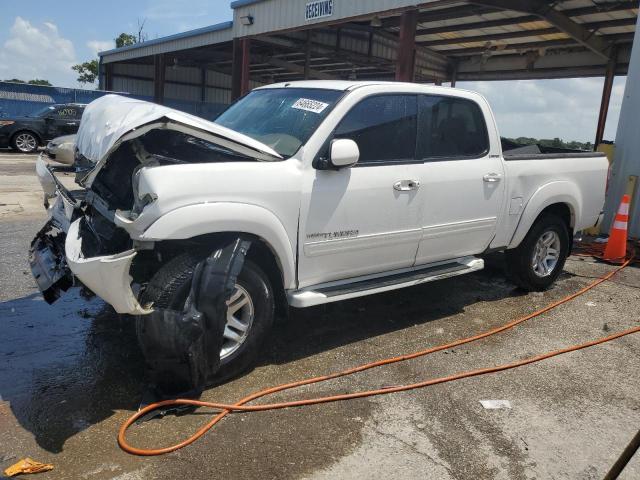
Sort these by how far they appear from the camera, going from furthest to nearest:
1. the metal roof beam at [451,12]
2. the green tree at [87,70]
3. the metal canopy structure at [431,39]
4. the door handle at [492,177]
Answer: the green tree at [87,70] → the metal roof beam at [451,12] → the metal canopy structure at [431,39] → the door handle at [492,177]

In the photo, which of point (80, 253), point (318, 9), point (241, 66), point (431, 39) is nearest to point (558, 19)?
point (431, 39)

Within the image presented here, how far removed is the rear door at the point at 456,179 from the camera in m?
4.48

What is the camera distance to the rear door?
448 cm

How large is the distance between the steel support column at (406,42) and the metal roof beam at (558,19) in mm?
1245

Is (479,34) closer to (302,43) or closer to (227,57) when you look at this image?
(302,43)

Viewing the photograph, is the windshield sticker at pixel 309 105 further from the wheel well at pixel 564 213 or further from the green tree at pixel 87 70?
the green tree at pixel 87 70

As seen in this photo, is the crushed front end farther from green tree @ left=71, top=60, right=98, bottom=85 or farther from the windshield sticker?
green tree @ left=71, top=60, right=98, bottom=85

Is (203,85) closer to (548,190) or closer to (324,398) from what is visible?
(548,190)

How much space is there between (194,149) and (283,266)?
39.3 inches

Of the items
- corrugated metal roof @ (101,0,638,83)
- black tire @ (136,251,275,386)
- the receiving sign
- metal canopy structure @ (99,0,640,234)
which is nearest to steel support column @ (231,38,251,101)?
metal canopy structure @ (99,0,640,234)

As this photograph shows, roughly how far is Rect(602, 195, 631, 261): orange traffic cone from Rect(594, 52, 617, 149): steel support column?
10.2m

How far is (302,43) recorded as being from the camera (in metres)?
19.6

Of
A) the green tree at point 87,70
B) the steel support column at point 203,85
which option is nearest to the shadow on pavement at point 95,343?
the steel support column at point 203,85

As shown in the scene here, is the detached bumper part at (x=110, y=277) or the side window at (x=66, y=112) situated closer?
the detached bumper part at (x=110, y=277)
